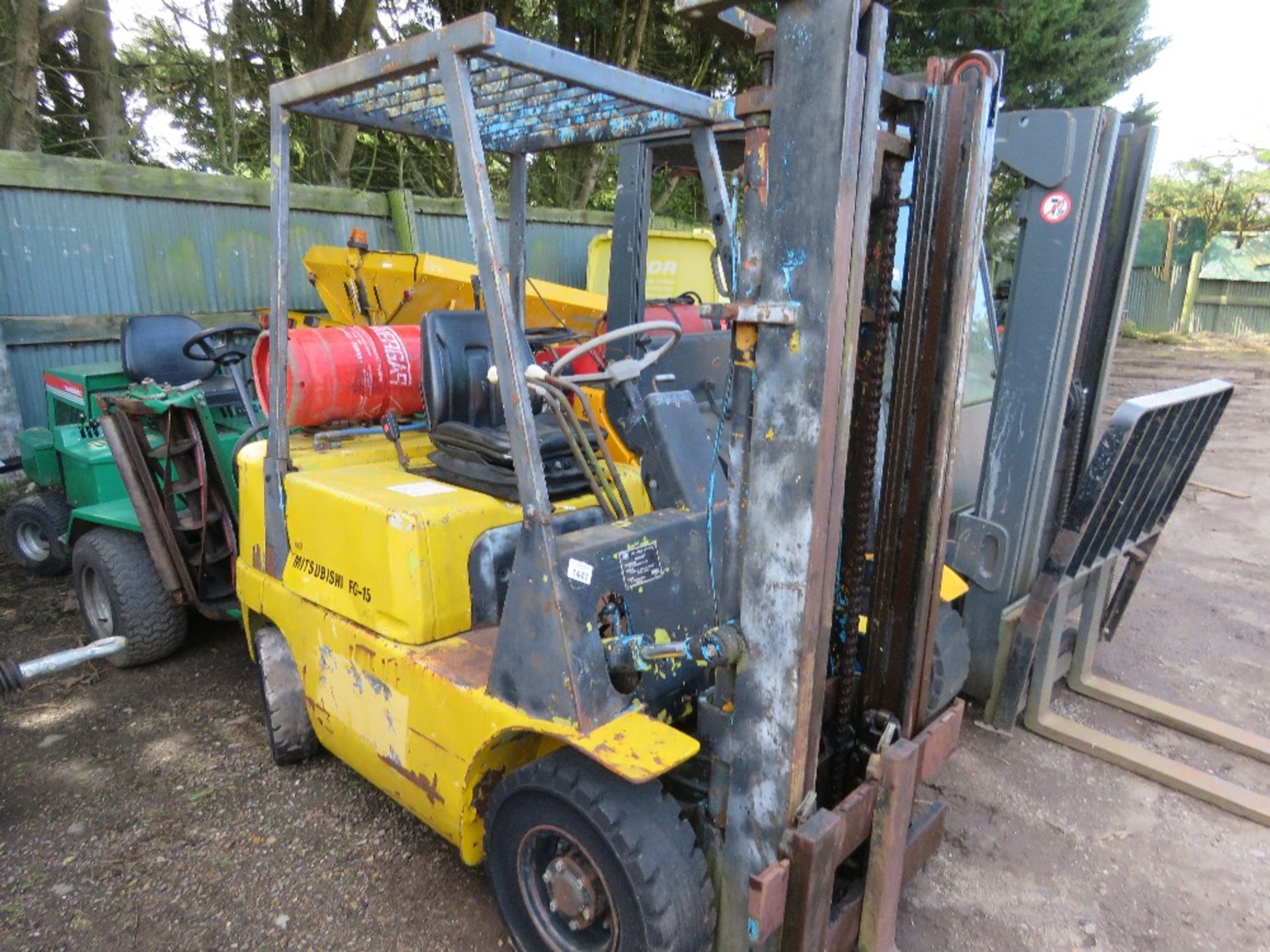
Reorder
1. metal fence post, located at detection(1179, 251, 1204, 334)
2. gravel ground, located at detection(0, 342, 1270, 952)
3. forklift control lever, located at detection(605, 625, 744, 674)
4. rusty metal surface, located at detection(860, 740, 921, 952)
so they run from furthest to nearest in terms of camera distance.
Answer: metal fence post, located at detection(1179, 251, 1204, 334), gravel ground, located at detection(0, 342, 1270, 952), rusty metal surface, located at detection(860, 740, 921, 952), forklift control lever, located at detection(605, 625, 744, 674)

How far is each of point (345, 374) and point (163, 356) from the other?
7.56 ft

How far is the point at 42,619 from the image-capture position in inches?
183

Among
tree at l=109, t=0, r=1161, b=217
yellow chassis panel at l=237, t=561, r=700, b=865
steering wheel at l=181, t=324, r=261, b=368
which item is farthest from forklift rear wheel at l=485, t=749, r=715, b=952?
tree at l=109, t=0, r=1161, b=217

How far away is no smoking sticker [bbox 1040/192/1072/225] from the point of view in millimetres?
3293

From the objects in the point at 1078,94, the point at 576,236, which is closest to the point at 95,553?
the point at 576,236

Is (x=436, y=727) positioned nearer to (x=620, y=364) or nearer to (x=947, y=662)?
(x=620, y=364)

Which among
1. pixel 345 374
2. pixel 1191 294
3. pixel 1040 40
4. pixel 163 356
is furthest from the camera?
pixel 1191 294

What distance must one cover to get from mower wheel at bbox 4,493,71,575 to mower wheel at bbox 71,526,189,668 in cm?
100

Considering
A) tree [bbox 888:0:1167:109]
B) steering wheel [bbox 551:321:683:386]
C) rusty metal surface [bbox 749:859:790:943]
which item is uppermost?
tree [bbox 888:0:1167:109]

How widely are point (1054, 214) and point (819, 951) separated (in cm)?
277

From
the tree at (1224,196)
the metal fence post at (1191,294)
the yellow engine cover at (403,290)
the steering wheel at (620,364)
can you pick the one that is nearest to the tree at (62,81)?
the yellow engine cover at (403,290)

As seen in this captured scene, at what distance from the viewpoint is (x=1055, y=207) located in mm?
3324

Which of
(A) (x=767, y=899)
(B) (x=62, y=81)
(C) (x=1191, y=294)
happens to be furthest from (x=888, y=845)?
(C) (x=1191, y=294)

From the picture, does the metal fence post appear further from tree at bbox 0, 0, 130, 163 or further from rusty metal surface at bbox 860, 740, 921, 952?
rusty metal surface at bbox 860, 740, 921, 952
